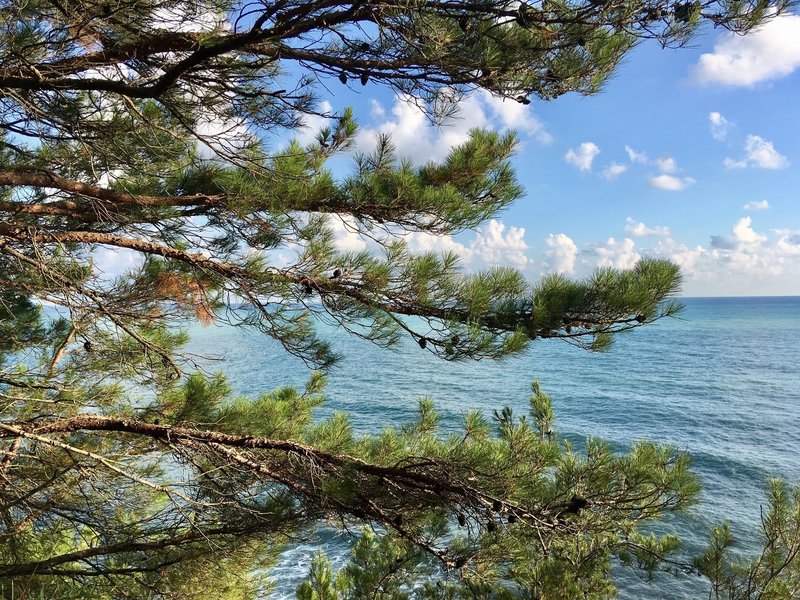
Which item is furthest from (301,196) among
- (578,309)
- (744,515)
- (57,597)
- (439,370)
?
(439,370)

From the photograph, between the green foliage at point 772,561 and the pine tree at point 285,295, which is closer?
the pine tree at point 285,295

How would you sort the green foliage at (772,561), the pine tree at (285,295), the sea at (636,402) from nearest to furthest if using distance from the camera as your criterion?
the pine tree at (285,295), the green foliage at (772,561), the sea at (636,402)

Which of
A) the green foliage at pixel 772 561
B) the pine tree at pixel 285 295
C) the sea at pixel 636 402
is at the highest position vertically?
the pine tree at pixel 285 295

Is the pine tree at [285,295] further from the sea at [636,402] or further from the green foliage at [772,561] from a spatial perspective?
Answer: the green foliage at [772,561]

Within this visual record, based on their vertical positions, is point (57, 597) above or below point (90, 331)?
below

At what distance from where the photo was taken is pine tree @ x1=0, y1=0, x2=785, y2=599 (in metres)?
2.21

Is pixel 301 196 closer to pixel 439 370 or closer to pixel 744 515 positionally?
pixel 744 515

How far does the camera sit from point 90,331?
397cm

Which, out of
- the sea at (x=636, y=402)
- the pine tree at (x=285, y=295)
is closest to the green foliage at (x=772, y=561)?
the sea at (x=636, y=402)

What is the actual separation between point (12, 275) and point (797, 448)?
1393 centimetres

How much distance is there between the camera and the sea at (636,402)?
23.4ft

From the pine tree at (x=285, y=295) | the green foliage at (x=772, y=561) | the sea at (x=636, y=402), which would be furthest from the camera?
the sea at (x=636, y=402)

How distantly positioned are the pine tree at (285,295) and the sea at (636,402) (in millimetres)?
344

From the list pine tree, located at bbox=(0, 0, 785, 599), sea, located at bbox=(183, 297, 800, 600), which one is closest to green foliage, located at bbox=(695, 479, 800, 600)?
sea, located at bbox=(183, 297, 800, 600)
